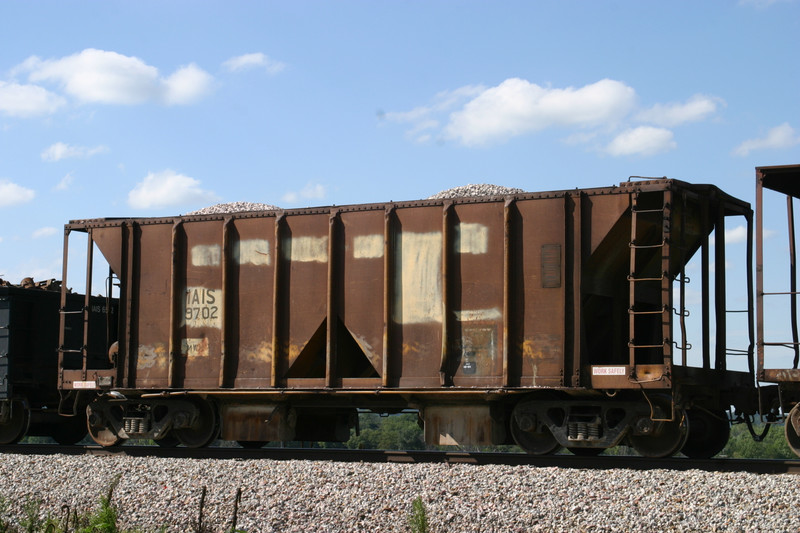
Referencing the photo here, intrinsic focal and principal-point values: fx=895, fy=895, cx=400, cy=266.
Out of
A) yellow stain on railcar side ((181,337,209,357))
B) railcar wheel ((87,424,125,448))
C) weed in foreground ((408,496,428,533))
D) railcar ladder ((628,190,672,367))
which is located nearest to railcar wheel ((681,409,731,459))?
railcar ladder ((628,190,672,367))

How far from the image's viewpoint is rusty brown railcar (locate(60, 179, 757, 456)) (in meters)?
12.2

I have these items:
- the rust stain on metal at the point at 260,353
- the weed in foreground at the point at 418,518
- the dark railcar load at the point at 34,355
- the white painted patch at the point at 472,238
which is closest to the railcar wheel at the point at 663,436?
the white painted patch at the point at 472,238

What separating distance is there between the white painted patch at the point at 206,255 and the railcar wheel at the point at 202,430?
2229mm

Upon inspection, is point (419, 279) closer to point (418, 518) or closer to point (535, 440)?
point (535, 440)

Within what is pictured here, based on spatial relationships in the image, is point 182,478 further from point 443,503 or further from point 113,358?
point 113,358

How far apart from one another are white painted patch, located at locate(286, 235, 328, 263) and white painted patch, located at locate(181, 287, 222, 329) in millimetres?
1410

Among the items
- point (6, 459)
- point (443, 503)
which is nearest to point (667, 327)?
point (443, 503)

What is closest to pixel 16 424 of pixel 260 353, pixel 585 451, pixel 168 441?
pixel 168 441

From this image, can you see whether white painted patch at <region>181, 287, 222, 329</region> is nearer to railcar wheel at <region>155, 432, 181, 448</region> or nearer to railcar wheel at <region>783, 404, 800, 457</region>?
railcar wheel at <region>155, 432, 181, 448</region>

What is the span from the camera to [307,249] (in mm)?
13711

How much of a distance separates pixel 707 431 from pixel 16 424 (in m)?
11.7

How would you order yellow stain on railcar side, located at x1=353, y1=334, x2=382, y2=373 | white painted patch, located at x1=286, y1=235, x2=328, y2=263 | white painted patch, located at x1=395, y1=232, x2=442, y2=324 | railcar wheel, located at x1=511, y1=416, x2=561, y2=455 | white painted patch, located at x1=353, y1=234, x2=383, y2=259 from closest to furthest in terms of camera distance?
railcar wheel, located at x1=511, y1=416, x2=561, y2=455
white painted patch, located at x1=395, y1=232, x2=442, y2=324
yellow stain on railcar side, located at x1=353, y1=334, x2=382, y2=373
white painted patch, located at x1=353, y1=234, x2=383, y2=259
white painted patch, located at x1=286, y1=235, x2=328, y2=263

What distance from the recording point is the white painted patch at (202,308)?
559 inches

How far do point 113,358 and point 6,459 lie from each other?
2661 millimetres
